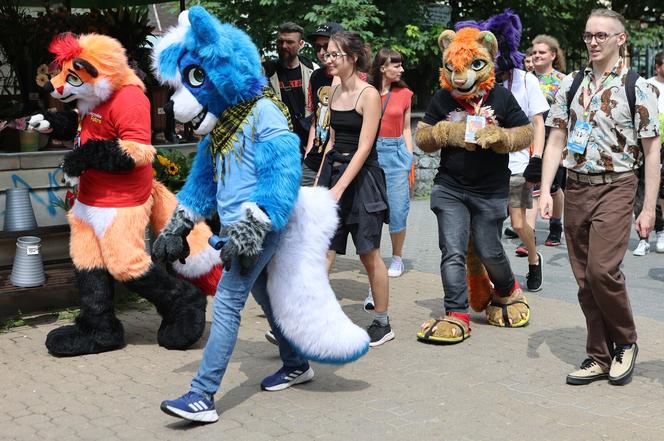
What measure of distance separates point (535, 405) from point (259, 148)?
6.45 ft

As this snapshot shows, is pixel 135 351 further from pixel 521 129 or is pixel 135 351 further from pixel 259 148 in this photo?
pixel 521 129

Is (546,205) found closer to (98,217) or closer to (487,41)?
(487,41)

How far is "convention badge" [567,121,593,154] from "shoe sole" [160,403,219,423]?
7.95 ft

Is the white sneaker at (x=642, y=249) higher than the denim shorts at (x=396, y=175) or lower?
lower

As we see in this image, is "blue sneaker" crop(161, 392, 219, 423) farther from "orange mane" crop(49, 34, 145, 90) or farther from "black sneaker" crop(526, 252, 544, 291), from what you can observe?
"black sneaker" crop(526, 252, 544, 291)

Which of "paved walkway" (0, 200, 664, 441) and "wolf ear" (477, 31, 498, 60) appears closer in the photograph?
"paved walkway" (0, 200, 664, 441)

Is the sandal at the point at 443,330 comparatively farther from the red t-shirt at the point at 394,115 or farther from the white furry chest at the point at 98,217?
the red t-shirt at the point at 394,115

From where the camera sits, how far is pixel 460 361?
583cm

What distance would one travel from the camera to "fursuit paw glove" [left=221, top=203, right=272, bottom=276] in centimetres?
455

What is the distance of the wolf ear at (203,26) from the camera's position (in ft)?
15.5

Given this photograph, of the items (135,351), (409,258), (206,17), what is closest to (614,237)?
(206,17)

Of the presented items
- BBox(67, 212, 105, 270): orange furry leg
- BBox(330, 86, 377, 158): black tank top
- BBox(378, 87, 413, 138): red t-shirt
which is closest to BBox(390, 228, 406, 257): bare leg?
BBox(378, 87, 413, 138): red t-shirt

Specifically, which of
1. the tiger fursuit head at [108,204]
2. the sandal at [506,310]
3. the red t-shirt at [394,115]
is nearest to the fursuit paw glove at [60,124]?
the tiger fursuit head at [108,204]

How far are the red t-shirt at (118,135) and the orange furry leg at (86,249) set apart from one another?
19cm
